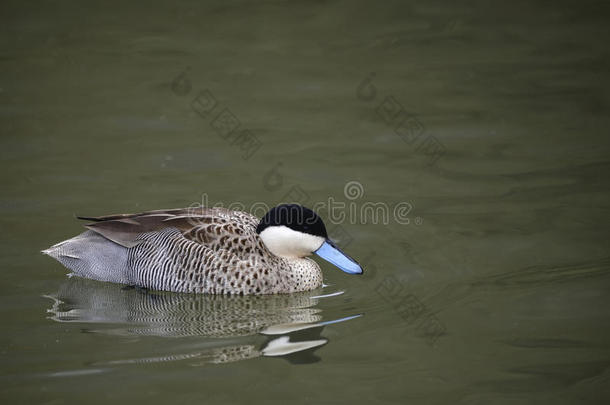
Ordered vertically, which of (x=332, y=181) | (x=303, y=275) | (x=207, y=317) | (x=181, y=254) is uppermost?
(x=332, y=181)

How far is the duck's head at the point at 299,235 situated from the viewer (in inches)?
338

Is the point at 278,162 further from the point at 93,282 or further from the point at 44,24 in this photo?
the point at 44,24

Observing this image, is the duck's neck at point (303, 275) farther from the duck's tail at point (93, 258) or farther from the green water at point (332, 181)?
the duck's tail at point (93, 258)

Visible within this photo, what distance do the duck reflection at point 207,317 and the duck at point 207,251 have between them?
118 mm

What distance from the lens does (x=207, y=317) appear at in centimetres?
813

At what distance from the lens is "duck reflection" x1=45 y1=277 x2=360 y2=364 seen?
7441 millimetres

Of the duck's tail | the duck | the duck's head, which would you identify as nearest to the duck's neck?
the duck

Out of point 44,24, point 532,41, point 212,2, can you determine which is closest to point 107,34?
point 44,24

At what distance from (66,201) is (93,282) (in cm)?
177

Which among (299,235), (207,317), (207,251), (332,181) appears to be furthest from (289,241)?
(332,181)

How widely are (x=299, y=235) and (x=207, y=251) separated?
927mm

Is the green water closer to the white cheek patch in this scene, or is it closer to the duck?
the duck

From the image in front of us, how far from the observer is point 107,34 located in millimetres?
16078

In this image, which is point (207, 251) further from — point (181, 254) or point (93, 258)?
point (93, 258)
